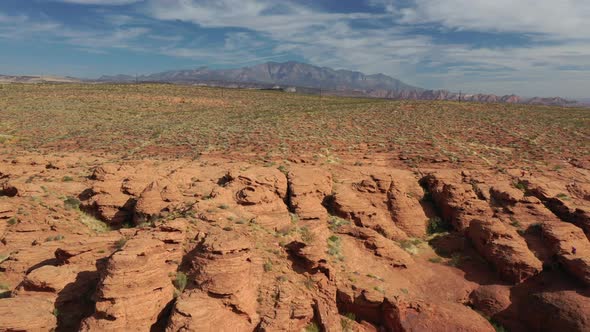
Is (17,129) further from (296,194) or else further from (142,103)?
(296,194)

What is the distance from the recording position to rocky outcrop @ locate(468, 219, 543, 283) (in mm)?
14273

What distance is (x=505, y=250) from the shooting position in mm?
14758

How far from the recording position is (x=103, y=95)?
61.4 meters

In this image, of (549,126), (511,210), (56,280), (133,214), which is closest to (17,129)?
(133,214)

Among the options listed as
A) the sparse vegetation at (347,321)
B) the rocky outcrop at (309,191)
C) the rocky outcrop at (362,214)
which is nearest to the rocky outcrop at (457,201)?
the rocky outcrop at (362,214)

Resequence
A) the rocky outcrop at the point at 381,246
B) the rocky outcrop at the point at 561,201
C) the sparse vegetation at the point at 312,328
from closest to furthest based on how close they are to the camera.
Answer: the sparse vegetation at the point at 312,328 → the rocky outcrop at the point at 381,246 → the rocky outcrop at the point at 561,201

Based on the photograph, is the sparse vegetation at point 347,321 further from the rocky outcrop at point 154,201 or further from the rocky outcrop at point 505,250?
the rocky outcrop at point 154,201

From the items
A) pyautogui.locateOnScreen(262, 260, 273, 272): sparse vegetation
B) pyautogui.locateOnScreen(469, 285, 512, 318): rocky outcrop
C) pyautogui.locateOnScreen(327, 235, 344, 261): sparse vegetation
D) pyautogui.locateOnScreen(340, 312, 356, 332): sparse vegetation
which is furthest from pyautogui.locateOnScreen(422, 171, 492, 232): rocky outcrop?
pyautogui.locateOnScreen(262, 260, 273, 272): sparse vegetation

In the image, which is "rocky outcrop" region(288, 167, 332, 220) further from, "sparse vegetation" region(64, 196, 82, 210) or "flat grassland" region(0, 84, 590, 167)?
"sparse vegetation" region(64, 196, 82, 210)

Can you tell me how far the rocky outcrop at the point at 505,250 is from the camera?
46.8 feet

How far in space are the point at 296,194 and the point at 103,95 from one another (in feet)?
187

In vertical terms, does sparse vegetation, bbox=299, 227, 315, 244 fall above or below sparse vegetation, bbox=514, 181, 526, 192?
below

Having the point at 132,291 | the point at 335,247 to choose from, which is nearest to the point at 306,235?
the point at 335,247

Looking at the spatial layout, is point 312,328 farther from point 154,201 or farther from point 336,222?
point 154,201
